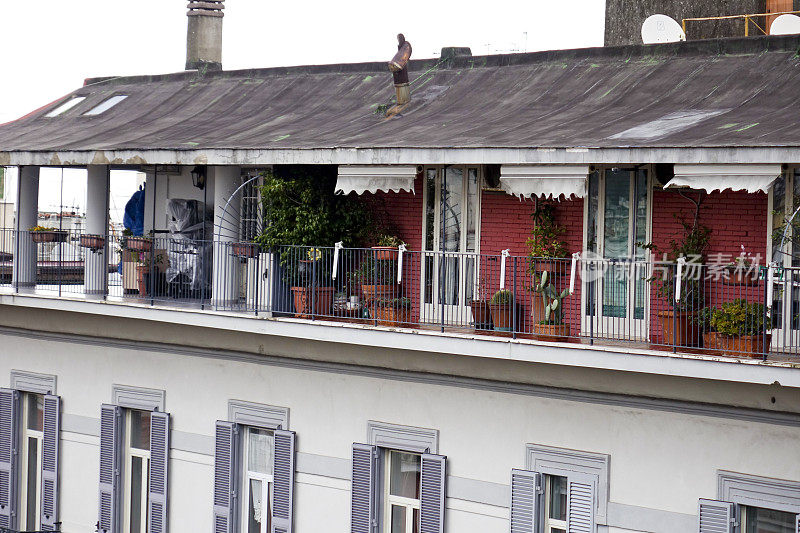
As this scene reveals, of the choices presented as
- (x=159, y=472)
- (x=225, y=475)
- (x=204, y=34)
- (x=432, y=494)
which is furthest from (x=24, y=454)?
(x=204, y=34)

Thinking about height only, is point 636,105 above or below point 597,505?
above

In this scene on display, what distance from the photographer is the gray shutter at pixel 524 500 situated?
14.5 m

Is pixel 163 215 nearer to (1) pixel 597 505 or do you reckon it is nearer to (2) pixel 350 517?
(2) pixel 350 517

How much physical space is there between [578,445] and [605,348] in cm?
158

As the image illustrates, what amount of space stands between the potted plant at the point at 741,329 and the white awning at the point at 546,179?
2.19 metres

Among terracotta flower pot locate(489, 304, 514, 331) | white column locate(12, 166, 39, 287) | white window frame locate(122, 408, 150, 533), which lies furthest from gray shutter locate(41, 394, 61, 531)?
terracotta flower pot locate(489, 304, 514, 331)

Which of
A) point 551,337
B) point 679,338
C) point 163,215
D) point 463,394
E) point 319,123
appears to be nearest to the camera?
point 679,338

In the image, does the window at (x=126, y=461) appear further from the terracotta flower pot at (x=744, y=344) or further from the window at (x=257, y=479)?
the terracotta flower pot at (x=744, y=344)

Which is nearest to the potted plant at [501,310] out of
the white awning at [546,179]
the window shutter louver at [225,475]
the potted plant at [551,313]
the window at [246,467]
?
the potted plant at [551,313]

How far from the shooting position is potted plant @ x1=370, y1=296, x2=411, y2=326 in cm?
1573

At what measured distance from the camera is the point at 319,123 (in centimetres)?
1800

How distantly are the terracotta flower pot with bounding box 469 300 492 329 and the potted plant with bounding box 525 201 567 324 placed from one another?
2.29 ft

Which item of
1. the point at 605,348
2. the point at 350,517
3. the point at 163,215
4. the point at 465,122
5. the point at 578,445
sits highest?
the point at 465,122

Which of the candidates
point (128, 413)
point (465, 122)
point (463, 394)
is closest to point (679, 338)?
point (463, 394)
